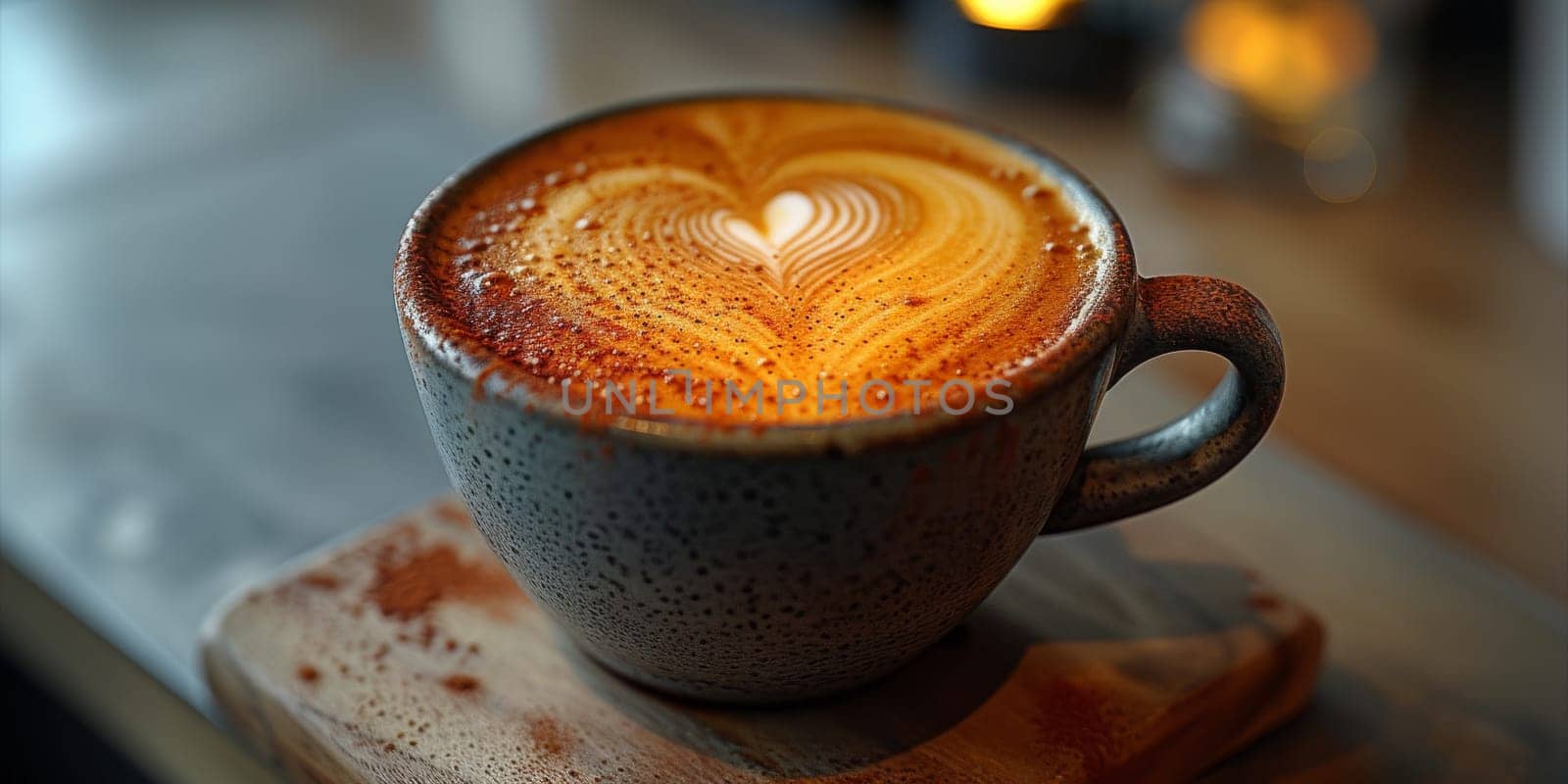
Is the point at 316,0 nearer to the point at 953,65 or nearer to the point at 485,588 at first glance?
the point at 953,65

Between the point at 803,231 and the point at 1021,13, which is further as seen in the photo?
the point at 1021,13

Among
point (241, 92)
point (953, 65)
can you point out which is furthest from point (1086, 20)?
point (241, 92)

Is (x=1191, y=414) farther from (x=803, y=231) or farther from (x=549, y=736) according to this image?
(x=549, y=736)

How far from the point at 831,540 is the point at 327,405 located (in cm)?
54

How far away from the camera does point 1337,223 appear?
136cm

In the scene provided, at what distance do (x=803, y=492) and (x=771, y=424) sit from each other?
0.9 inches

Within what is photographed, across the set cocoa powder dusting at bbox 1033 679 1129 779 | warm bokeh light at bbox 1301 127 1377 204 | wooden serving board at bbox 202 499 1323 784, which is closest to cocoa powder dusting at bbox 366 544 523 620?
wooden serving board at bbox 202 499 1323 784

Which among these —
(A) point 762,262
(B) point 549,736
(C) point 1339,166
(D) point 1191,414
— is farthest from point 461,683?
(C) point 1339,166

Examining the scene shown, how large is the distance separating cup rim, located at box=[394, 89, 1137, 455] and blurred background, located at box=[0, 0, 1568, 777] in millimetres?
308

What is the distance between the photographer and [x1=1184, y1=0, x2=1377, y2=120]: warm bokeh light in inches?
57.0

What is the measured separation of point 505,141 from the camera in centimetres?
78

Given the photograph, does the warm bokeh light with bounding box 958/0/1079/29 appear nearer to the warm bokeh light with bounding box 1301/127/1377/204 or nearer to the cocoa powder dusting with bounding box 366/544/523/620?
the warm bokeh light with bounding box 1301/127/1377/204

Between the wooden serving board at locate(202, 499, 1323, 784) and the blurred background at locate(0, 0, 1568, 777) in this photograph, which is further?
the blurred background at locate(0, 0, 1568, 777)

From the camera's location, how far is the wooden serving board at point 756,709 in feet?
1.69
